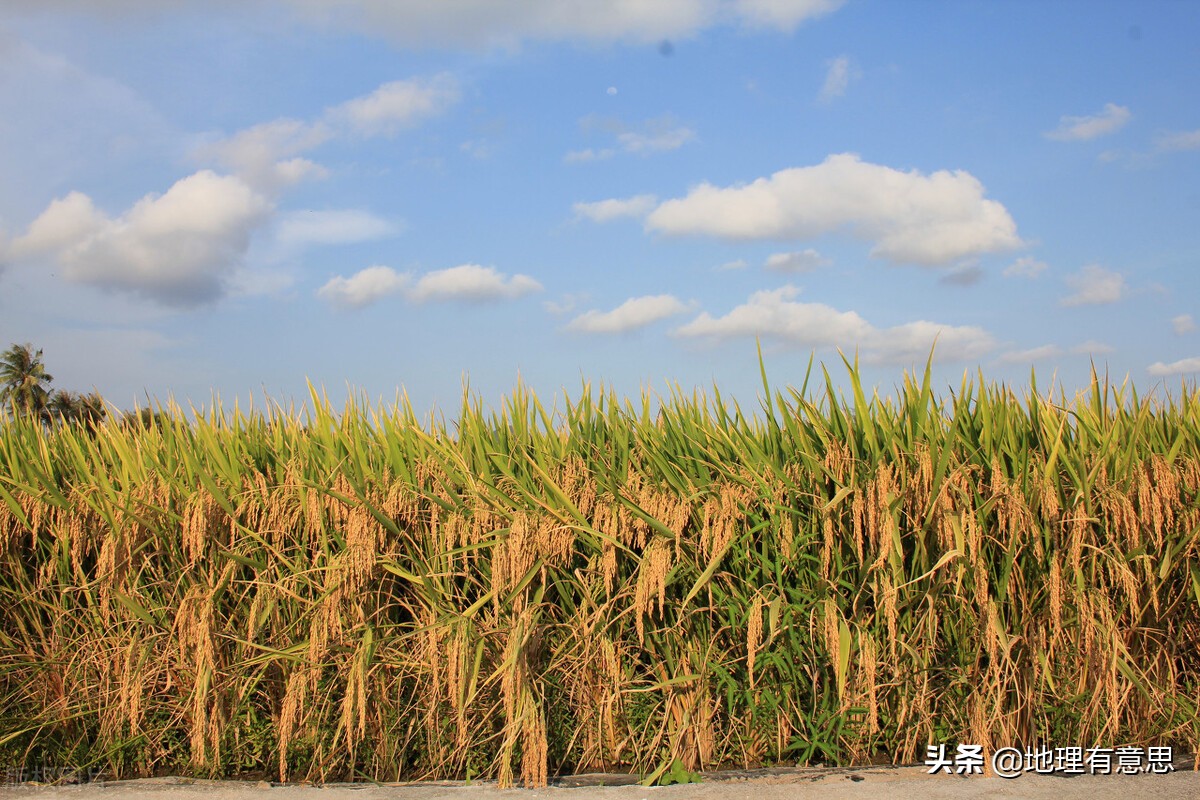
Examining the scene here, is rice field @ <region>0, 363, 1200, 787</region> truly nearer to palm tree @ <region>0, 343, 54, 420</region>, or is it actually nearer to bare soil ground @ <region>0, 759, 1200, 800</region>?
bare soil ground @ <region>0, 759, 1200, 800</region>

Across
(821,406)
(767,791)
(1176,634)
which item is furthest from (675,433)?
(1176,634)

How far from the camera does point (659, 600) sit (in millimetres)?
3932

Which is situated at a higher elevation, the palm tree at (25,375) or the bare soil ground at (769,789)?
the palm tree at (25,375)

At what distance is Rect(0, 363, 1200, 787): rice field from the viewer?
4.04 meters

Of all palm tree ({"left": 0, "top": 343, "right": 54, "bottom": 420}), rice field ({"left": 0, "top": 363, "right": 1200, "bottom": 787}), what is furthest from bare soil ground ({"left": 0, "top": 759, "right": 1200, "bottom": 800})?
palm tree ({"left": 0, "top": 343, "right": 54, "bottom": 420})

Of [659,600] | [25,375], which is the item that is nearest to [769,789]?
[659,600]

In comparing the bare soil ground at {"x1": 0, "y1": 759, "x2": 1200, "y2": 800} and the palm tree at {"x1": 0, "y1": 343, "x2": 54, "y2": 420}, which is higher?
the palm tree at {"x1": 0, "y1": 343, "x2": 54, "y2": 420}

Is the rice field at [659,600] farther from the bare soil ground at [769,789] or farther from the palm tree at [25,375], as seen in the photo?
the palm tree at [25,375]

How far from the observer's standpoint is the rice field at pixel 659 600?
4039mm

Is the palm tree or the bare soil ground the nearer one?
the bare soil ground

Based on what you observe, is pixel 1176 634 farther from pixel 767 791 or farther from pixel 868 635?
pixel 767 791

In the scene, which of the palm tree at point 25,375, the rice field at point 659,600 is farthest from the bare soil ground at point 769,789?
the palm tree at point 25,375

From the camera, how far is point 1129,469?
4324 mm

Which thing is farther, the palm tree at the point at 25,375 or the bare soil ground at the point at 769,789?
the palm tree at the point at 25,375
